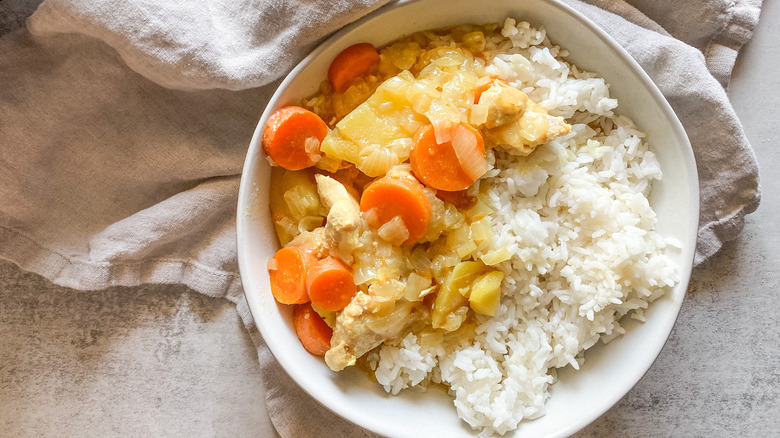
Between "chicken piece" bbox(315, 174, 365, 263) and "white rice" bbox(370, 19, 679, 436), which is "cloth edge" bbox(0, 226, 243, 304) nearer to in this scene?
"chicken piece" bbox(315, 174, 365, 263)

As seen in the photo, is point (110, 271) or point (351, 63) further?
point (110, 271)

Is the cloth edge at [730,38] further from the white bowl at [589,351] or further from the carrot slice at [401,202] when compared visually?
the carrot slice at [401,202]

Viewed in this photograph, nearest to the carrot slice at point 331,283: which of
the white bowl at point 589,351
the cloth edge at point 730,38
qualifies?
the white bowl at point 589,351

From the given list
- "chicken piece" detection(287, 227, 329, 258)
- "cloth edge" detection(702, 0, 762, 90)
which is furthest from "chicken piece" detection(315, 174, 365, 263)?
"cloth edge" detection(702, 0, 762, 90)

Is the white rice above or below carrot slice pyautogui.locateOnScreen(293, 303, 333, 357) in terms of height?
above

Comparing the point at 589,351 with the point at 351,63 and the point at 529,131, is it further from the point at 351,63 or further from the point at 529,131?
the point at 351,63

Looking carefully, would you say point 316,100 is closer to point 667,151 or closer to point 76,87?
point 76,87

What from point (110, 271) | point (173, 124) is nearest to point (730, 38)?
point (173, 124)

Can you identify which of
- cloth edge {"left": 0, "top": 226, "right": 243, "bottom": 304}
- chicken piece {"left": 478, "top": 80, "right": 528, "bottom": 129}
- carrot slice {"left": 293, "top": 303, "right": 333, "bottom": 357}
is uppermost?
chicken piece {"left": 478, "top": 80, "right": 528, "bottom": 129}
